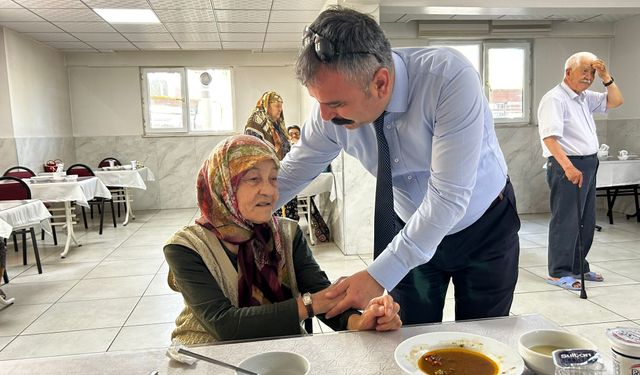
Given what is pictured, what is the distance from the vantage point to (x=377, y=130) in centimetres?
135

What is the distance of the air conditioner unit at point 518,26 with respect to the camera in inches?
250

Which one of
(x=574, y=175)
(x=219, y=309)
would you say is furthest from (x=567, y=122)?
(x=219, y=309)

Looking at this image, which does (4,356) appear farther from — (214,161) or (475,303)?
(475,303)

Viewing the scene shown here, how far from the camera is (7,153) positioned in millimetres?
5723

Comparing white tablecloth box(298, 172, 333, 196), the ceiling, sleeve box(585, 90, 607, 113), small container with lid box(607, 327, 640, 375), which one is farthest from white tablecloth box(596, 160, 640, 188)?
small container with lid box(607, 327, 640, 375)

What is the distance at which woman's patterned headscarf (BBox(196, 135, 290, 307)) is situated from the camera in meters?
1.34

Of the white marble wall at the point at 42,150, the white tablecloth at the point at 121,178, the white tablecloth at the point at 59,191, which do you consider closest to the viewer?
the white tablecloth at the point at 59,191

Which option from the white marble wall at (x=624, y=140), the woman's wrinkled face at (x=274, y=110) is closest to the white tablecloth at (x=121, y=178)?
the woman's wrinkled face at (x=274, y=110)

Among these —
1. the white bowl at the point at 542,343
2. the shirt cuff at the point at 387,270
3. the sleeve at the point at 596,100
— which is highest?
the sleeve at the point at 596,100

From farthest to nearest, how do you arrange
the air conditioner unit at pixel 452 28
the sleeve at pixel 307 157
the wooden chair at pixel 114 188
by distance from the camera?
1. the wooden chair at pixel 114 188
2. the air conditioner unit at pixel 452 28
3. the sleeve at pixel 307 157

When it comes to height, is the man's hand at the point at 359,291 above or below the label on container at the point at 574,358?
below

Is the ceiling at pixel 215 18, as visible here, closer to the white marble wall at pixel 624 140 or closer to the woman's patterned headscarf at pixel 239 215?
the white marble wall at pixel 624 140

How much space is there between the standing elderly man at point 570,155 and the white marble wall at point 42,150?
5.88 metres

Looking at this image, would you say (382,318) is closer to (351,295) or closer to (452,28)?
(351,295)
